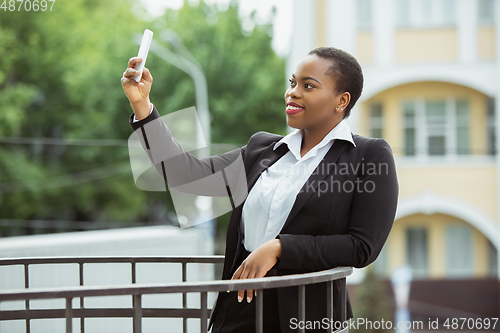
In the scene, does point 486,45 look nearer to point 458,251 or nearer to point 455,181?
point 455,181

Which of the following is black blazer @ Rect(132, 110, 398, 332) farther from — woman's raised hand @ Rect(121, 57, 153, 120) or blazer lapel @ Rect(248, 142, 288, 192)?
blazer lapel @ Rect(248, 142, 288, 192)

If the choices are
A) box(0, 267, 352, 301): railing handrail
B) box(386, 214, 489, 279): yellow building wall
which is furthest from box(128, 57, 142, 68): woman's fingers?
box(386, 214, 489, 279): yellow building wall

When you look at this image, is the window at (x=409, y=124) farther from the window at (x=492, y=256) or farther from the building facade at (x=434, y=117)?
the window at (x=492, y=256)

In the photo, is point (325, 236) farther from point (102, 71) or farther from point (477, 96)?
point (102, 71)

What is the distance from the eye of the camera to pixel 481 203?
48.6 feet

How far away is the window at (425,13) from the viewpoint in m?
14.5

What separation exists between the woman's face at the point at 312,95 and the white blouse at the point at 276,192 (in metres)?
0.07

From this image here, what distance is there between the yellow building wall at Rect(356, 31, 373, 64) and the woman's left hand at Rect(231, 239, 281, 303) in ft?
44.3

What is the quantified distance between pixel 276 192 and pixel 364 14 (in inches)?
536

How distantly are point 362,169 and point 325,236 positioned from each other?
219 millimetres

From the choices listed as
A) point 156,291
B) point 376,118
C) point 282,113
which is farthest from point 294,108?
point 282,113

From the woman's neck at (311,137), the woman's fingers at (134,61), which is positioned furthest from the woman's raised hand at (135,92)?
the woman's neck at (311,137)

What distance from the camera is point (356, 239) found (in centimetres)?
161

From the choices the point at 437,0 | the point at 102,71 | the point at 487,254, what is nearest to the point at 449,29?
the point at 437,0
